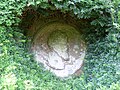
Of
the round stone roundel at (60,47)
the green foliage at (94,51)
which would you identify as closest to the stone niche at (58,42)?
the round stone roundel at (60,47)

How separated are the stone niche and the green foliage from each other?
0.49 metres

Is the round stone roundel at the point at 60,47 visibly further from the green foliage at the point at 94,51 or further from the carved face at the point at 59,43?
the green foliage at the point at 94,51

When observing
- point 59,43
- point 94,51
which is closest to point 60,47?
point 59,43

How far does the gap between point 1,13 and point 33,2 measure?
21.6 inches

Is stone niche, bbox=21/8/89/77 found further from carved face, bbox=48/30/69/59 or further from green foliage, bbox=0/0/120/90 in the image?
green foliage, bbox=0/0/120/90

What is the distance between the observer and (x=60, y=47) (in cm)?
523

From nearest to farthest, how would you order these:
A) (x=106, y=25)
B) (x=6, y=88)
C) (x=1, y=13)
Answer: (x=6, y=88), (x=1, y=13), (x=106, y=25)

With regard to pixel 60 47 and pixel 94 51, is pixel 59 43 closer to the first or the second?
pixel 60 47

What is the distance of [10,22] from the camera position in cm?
386

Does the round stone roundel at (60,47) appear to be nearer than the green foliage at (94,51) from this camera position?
No

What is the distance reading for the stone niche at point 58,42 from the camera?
516 centimetres

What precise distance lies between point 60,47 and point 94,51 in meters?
0.83

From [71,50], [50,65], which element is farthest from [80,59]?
[50,65]

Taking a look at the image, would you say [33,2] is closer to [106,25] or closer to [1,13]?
[1,13]
